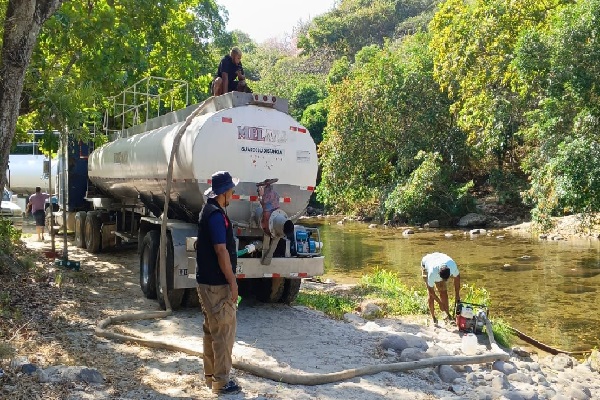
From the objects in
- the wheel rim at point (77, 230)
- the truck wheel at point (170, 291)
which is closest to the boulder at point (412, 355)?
the truck wheel at point (170, 291)

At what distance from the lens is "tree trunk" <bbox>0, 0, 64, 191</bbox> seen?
775 centimetres

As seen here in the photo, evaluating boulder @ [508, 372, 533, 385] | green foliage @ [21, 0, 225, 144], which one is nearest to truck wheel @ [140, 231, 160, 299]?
green foliage @ [21, 0, 225, 144]

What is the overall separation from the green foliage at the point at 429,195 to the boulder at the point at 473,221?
107cm

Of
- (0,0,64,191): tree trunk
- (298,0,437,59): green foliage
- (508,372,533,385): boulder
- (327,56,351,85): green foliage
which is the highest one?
(298,0,437,59): green foliage

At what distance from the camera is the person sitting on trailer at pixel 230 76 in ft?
34.2

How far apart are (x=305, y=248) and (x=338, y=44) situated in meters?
58.0

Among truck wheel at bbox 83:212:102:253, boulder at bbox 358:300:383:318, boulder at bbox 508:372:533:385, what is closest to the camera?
boulder at bbox 508:372:533:385

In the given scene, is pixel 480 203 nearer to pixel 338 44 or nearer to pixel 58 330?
pixel 58 330

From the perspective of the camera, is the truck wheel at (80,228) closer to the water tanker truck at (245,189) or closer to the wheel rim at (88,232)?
the wheel rim at (88,232)

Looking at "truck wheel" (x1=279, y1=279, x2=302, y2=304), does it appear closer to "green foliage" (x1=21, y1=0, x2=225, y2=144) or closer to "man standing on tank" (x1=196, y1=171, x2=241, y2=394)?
"man standing on tank" (x1=196, y1=171, x2=241, y2=394)

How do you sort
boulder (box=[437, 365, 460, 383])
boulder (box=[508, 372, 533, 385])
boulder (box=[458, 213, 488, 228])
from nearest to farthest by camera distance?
1. boulder (box=[437, 365, 460, 383])
2. boulder (box=[508, 372, 533, 385])
3. boulder (box=[458, 213, 488, 228])

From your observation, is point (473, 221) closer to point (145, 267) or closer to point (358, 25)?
point (145, 267)

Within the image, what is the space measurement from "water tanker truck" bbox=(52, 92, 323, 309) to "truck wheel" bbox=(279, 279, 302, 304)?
17 millimetres

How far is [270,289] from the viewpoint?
1033 cm
